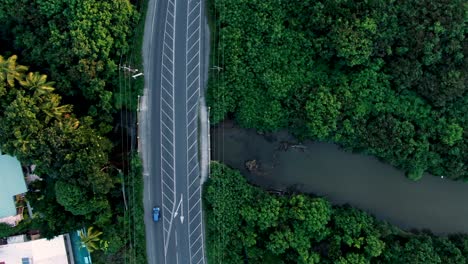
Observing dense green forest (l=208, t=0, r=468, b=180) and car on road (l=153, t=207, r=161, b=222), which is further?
car on road (l=153, t=207, r=161, b=222)

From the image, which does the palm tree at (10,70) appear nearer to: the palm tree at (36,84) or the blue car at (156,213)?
the palm tree at (36,84)

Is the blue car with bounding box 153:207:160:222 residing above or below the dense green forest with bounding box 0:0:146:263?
below

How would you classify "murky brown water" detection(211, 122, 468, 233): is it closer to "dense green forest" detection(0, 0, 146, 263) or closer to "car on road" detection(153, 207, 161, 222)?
"car on road" detection(153, 207, 161, 222)

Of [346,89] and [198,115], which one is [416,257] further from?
[198,115]

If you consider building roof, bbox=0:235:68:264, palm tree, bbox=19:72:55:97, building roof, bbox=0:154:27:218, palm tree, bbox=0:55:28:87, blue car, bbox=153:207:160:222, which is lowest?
building roof, bbox=0:235:68:264

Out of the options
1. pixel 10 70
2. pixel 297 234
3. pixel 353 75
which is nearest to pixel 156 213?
pixel 297 234

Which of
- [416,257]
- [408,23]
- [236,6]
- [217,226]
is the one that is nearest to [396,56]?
[408,23]

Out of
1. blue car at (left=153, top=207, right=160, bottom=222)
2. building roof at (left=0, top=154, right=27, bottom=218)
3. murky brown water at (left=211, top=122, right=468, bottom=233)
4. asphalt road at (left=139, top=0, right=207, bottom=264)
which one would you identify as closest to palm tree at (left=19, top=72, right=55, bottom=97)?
building roof at (left=0, top=154, right=27, bottom=218)
